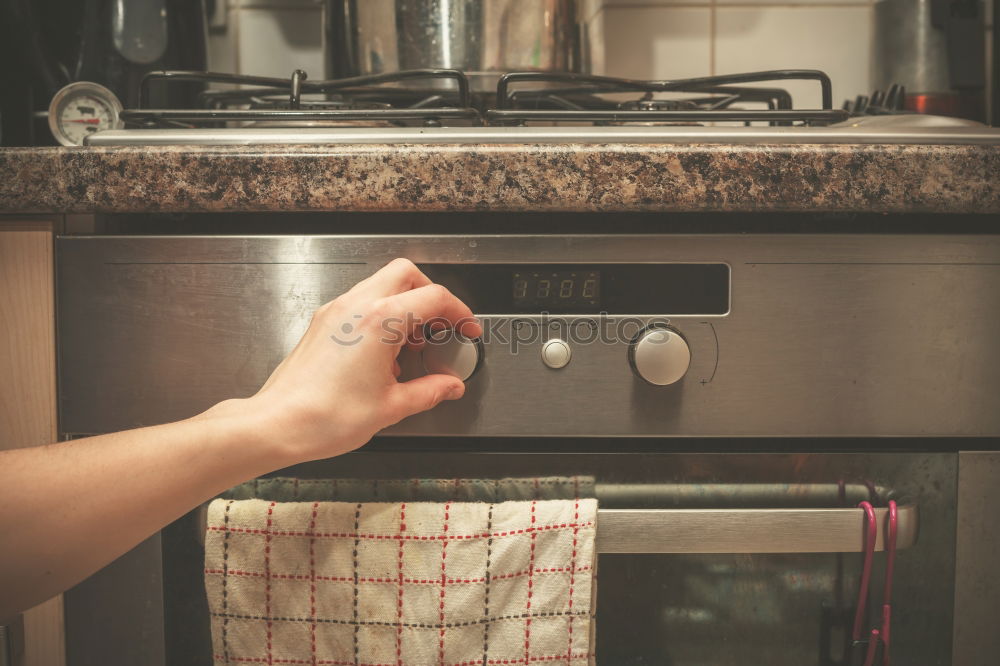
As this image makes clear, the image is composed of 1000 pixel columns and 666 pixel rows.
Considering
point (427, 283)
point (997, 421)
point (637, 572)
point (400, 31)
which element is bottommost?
point (637, 572)

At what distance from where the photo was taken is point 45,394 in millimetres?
514

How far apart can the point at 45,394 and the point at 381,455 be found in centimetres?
25

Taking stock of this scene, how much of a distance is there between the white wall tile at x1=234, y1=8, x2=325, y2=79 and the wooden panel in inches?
24.7

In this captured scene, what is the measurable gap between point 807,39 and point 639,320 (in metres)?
0.78

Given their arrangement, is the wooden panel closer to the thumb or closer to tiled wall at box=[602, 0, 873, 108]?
the thumb

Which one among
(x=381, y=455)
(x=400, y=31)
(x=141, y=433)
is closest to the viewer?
(x=141, y=433)

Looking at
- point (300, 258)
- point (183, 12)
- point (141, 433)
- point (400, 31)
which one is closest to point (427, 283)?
point (300, 258)

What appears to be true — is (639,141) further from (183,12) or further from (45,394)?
(183,12)

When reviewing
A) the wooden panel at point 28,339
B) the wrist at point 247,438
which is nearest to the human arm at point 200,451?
the wrist at point 247,438

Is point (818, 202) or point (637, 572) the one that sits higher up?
point (818, 202)

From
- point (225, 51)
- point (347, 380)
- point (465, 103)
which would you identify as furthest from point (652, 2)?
point (347, 380)

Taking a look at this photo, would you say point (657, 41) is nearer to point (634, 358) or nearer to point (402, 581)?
point (634, 358)

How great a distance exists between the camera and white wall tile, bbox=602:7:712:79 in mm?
1043

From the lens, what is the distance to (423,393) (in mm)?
467
